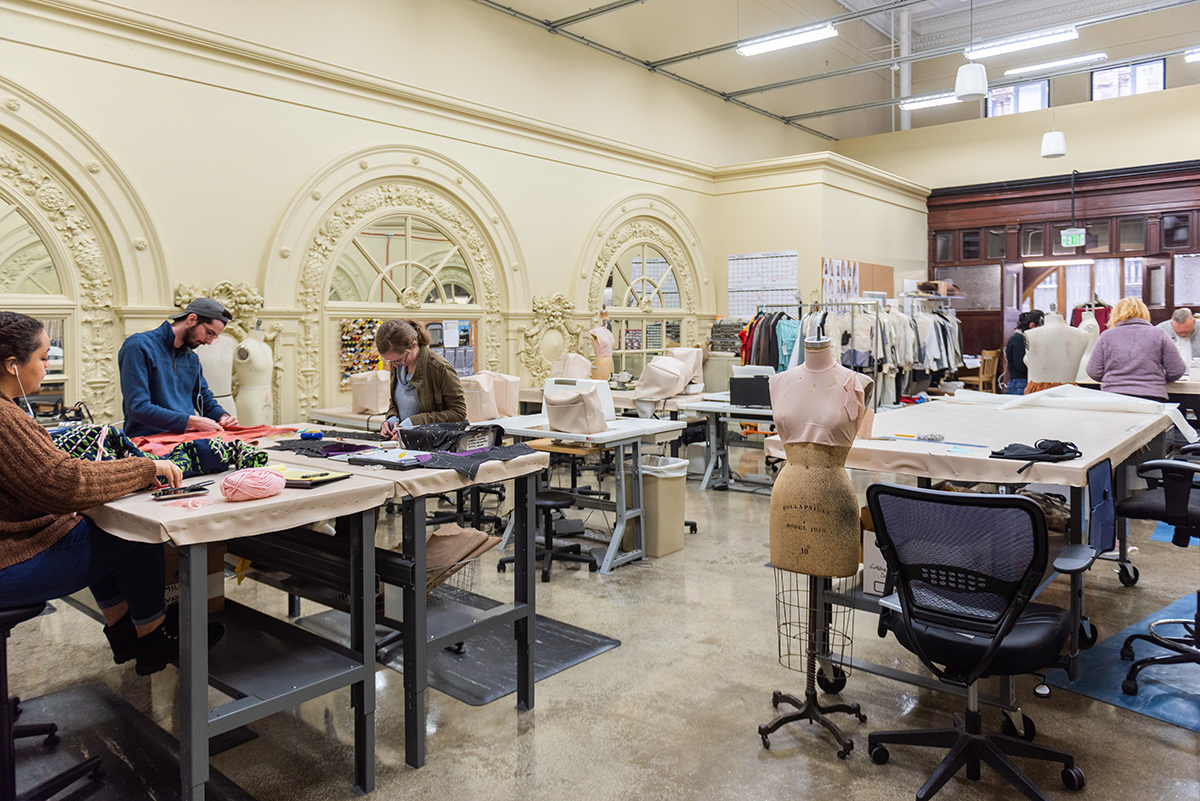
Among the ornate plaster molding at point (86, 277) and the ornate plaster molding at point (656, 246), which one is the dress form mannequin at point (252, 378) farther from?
the ornate plaster molding at point (656, 246)

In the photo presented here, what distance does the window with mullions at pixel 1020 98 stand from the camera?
13.9 metres

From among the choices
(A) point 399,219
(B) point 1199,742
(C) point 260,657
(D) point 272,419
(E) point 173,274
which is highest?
(A) point 399,219

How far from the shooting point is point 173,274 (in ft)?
20.1

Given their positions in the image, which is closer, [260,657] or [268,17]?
[260,657]

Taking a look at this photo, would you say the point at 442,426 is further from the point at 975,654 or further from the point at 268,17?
the point at 268,17

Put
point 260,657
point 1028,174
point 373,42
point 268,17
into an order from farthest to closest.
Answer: point 1028,174 < point 373,42 < point 268,17 < point 260,657

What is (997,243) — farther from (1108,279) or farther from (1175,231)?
(1175,231)

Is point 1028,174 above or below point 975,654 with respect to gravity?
above

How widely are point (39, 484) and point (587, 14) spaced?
319 inches

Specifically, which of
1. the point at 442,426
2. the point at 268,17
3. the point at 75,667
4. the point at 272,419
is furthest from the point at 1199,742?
the point at 268,17

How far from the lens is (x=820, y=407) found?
287 centimetres

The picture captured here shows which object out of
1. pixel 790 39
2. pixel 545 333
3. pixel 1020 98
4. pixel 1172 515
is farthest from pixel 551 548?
pixel 1020 98

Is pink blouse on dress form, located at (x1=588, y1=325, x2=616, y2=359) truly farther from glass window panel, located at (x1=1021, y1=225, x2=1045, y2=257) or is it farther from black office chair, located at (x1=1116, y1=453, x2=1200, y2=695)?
glass window panel, located at (x1=1021, y1=225, x2=1045, y2=257)

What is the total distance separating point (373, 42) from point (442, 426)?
18.0ft
